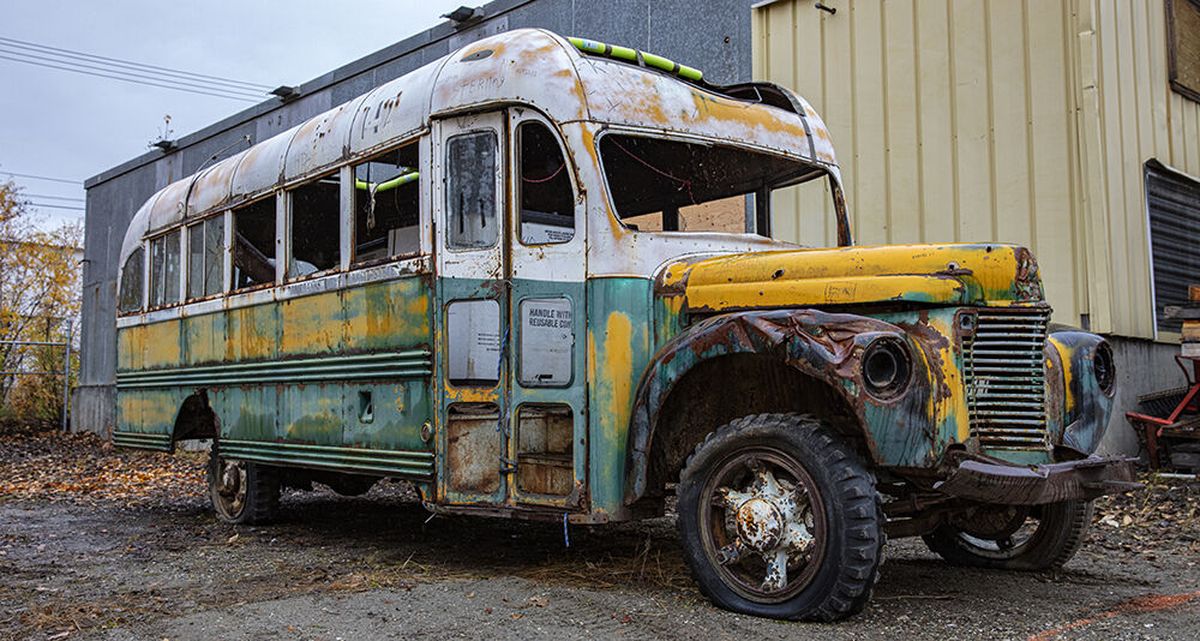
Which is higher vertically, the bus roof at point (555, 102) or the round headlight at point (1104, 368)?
the bus roof at point (555, 102)

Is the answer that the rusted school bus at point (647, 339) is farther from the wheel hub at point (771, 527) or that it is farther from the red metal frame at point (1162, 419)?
the red metal frame at point (1162, 419)

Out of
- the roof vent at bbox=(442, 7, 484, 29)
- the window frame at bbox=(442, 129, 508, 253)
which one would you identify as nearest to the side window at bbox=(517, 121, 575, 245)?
the window frame at bbox=(442, 129, 508, 253)

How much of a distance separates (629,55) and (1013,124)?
15.4 feet

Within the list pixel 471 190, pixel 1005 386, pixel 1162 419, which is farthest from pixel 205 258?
pixel 1162 419

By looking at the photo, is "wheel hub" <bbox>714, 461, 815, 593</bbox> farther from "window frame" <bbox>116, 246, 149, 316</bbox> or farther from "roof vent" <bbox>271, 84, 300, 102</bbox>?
"roof vent" <bbox>271, 84, 300, 102</bbox>

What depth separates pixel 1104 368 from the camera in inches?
220

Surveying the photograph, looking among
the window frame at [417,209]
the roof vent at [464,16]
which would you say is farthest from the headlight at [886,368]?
the roof vent at [464,16]

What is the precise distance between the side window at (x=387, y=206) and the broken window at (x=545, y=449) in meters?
1.29

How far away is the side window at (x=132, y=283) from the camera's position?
32.9ft

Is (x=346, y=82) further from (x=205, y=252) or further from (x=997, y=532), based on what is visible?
(x=997, y=532)

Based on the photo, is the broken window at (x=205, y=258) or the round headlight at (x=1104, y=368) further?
the broken window at (x=205, y=258)

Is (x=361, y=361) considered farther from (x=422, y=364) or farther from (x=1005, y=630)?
(x=1005, y=630)

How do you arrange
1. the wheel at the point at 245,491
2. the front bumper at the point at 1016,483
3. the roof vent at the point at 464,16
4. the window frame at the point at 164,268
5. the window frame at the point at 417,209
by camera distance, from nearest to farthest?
the front bumper at the point at 1016,483, the window frame at the point at 417,209, the wheel at the point at 245,491, the window frame at the point at 164,268, the roof vent at the point at 464,16

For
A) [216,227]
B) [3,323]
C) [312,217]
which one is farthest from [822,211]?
[3,323]
